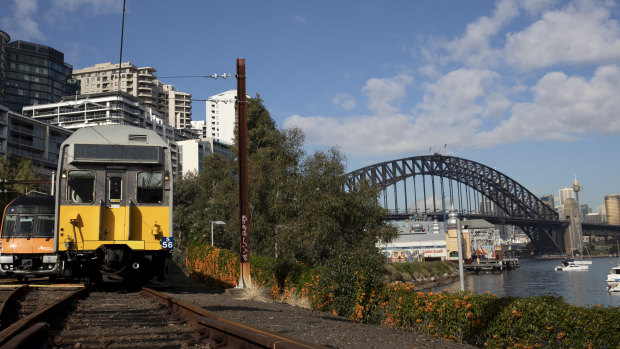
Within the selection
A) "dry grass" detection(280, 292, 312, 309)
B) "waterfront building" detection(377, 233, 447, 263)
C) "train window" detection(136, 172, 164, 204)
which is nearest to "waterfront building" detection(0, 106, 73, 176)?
"waterfront building" detection(377, 233, 447, 263)

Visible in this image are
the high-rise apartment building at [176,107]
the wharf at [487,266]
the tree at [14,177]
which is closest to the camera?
the tree at [14,177]

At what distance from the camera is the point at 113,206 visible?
15.5 metres

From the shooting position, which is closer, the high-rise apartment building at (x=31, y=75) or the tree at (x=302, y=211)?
the tree at (x=302, y=211)

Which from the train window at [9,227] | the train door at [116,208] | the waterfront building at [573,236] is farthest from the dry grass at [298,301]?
the waterfront building at [573,236]

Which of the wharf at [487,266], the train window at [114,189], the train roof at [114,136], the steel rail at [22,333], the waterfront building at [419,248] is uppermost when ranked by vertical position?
the train roof at [114,136]

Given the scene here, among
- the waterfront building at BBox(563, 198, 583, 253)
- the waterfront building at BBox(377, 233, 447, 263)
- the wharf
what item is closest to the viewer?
the waterfront building at BBox(377, 233, 447, 263)

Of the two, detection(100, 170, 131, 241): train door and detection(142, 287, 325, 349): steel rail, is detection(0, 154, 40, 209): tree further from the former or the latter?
detection(142, 287, 325, 349): steel rail

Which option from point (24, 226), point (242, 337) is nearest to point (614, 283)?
point (24, 226)

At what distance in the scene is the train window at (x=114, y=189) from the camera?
15.6 meters

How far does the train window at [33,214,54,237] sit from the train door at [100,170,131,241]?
26.1ft

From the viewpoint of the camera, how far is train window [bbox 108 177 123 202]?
1562 centimetres

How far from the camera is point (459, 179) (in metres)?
187

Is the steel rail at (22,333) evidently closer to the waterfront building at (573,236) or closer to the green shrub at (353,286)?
the green shrub at (353,286)

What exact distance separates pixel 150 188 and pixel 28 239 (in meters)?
8.91
